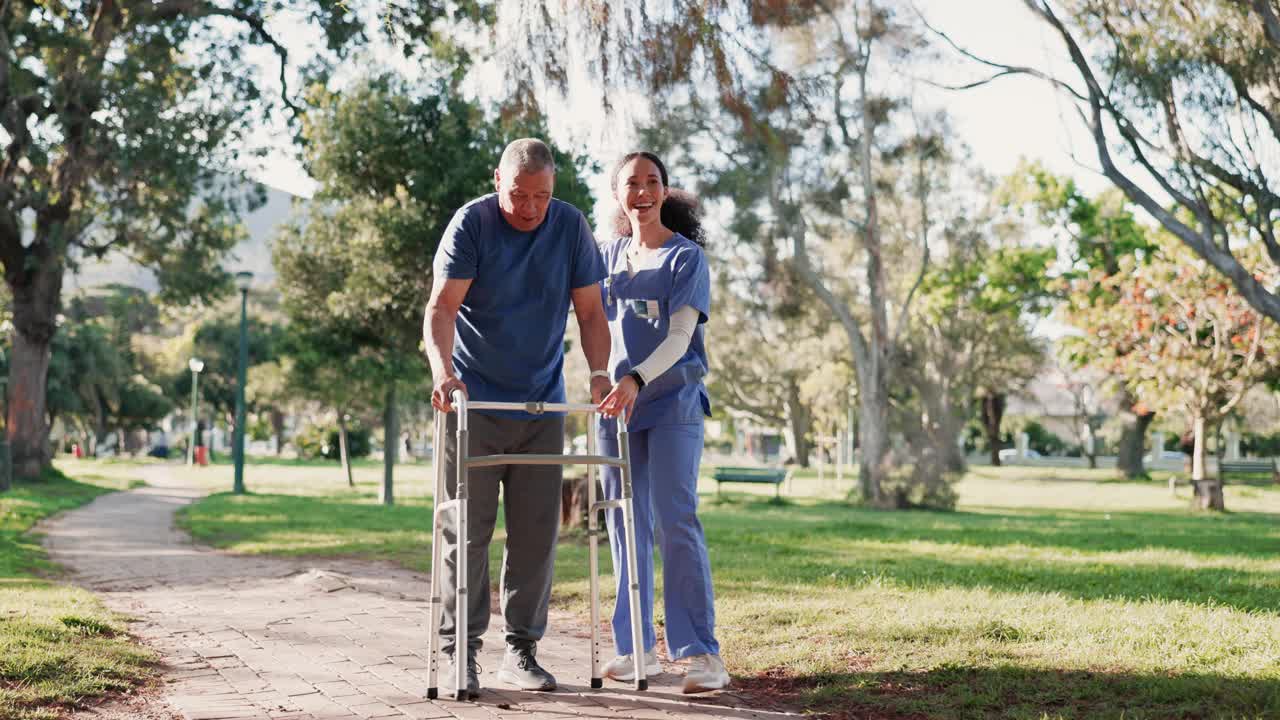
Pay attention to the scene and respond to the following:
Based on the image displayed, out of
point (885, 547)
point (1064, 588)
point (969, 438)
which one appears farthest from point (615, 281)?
point (969, 438)

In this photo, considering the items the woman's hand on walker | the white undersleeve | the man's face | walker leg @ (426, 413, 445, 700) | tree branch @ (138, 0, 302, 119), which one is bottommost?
walker leg @ (426, 413, 445, 700)

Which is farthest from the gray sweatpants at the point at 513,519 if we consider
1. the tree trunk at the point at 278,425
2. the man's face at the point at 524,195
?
the tree trunk at the point at 278,425

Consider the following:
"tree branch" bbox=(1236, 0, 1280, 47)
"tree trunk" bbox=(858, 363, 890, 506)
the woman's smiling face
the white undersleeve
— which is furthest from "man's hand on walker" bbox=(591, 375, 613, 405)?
"tree trunk" bbox=(858, 363, 890, 506)

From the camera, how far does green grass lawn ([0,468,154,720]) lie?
174 inches

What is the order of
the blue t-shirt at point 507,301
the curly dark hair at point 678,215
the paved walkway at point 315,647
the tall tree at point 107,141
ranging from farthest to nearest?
the tall tree at point 107,141
the curly dark hair at point 678,215
the blue t-shirt at point 507,301
the paved walkway at point 315,647

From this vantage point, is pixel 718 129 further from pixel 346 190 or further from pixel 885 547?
pixel 885 547

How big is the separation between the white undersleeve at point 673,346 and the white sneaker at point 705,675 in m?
1.16

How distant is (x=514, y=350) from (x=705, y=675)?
1496mm

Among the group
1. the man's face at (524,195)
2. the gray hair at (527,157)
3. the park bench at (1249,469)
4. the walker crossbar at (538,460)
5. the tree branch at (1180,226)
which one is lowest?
the park bench at (1249,469)

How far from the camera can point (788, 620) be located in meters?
6.32

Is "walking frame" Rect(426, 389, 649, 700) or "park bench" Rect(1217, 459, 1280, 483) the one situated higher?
"walking frame" Rect(426, 389, 649, 700)

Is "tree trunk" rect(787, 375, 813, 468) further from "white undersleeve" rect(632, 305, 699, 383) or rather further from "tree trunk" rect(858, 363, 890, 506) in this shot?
"white undersleeve" rect(632, 305, 699, 383)

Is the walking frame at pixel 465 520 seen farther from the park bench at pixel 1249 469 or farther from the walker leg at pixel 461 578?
the park bench at pixel 1249 469

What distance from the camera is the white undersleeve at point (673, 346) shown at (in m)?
4.67
